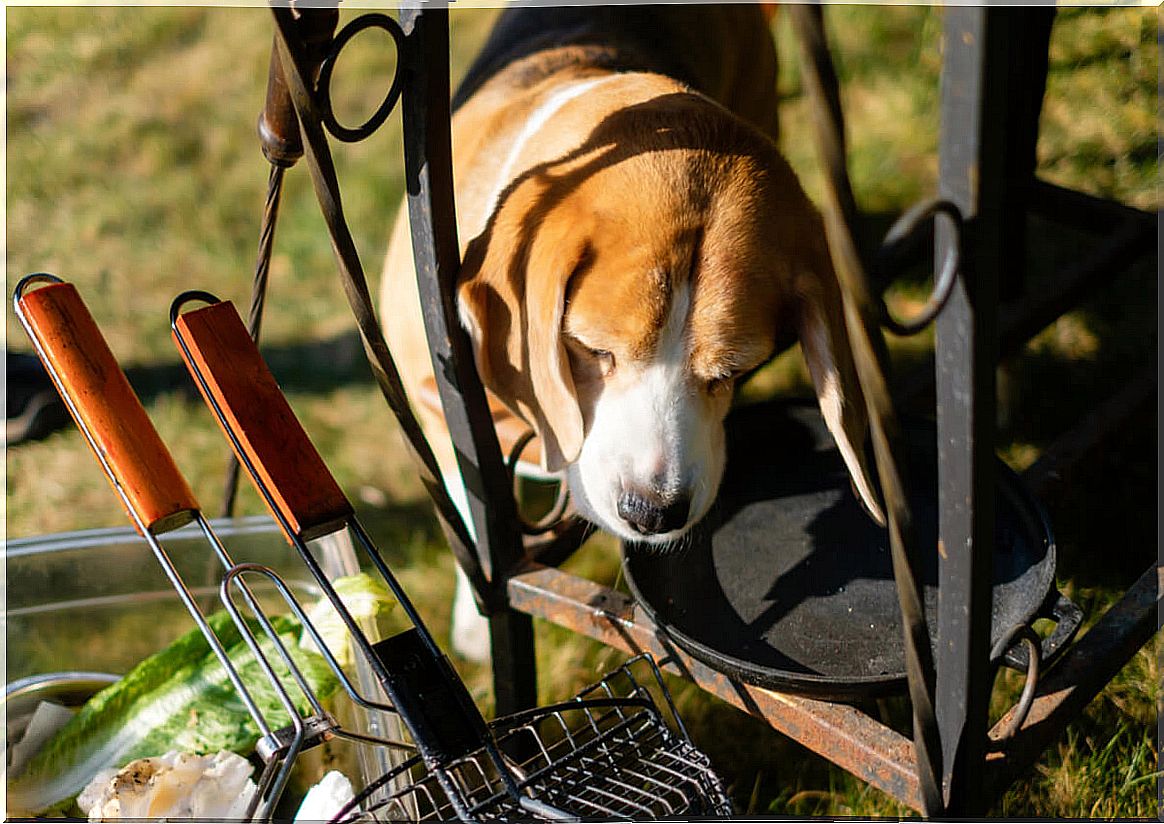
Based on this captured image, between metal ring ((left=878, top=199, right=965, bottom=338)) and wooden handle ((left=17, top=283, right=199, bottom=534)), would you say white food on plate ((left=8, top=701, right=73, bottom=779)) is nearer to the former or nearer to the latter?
wooden handle ((left=17, top=283, right=199, bottom=534))

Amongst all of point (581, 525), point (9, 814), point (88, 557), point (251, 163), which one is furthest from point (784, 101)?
point (9, 814)

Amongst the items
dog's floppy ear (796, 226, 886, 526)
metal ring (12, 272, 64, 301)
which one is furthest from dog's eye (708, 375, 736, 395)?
metal ring (12, 272, 64, 301)

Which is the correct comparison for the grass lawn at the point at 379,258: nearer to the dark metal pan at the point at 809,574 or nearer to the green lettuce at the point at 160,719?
the dark metal pan at the point at 809,574

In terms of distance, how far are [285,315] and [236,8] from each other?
2.07m

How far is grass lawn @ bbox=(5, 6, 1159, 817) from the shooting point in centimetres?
182

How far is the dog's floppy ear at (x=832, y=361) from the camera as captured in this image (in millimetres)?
1446

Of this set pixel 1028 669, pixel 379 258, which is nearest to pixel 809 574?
pixel 1028 669

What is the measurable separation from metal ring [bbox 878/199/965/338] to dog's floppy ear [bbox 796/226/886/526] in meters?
0.63

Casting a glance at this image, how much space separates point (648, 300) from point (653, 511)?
274 millimetres

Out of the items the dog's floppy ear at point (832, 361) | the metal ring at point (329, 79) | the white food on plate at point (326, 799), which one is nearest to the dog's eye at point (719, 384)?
the dog's floppy ear at point (832, 361)

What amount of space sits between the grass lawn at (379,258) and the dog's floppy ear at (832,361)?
0.49m

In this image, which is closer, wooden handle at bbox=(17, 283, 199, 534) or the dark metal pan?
wooden handle at bbox=(17, 283, 199, 534)

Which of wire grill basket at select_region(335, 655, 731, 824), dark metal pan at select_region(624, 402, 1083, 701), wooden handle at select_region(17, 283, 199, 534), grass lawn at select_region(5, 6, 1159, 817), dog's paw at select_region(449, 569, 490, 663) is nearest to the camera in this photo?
wire grill basket at select_region(335, 655, 731, 824)

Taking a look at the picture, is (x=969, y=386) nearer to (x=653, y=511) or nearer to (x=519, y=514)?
(x=653, y=511)
